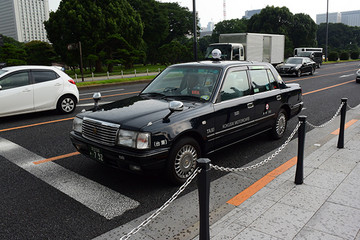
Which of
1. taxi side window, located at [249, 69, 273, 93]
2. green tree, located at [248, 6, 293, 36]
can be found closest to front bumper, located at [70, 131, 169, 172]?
taxi side window, located at [249, 69, 273, 93]

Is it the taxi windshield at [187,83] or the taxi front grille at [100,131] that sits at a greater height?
the taxi windshield at [187,83]

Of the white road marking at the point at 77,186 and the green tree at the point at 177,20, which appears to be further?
the green tree at the point at 177,20

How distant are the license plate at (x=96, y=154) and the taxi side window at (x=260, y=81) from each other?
2916 millimetres

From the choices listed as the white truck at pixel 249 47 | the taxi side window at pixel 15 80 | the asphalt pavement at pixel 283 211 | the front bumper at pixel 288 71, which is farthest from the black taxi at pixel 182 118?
the front bumper at pixel 288 71

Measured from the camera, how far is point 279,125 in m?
6.48

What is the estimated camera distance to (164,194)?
4.14 m

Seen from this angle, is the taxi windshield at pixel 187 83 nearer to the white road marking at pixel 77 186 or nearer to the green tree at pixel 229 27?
the white road marking at pixel 77 186

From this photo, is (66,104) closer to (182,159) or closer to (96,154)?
(96,154)

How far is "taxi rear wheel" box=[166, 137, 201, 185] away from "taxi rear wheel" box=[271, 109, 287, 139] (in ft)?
8.25

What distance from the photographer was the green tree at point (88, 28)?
109ft

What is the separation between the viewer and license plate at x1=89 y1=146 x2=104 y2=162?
414cm

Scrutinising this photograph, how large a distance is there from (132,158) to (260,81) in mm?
3082

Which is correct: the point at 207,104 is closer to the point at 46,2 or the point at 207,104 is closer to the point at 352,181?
the point at 352,181

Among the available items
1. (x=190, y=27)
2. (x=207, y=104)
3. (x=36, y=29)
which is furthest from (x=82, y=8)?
(x=36, y=29)
